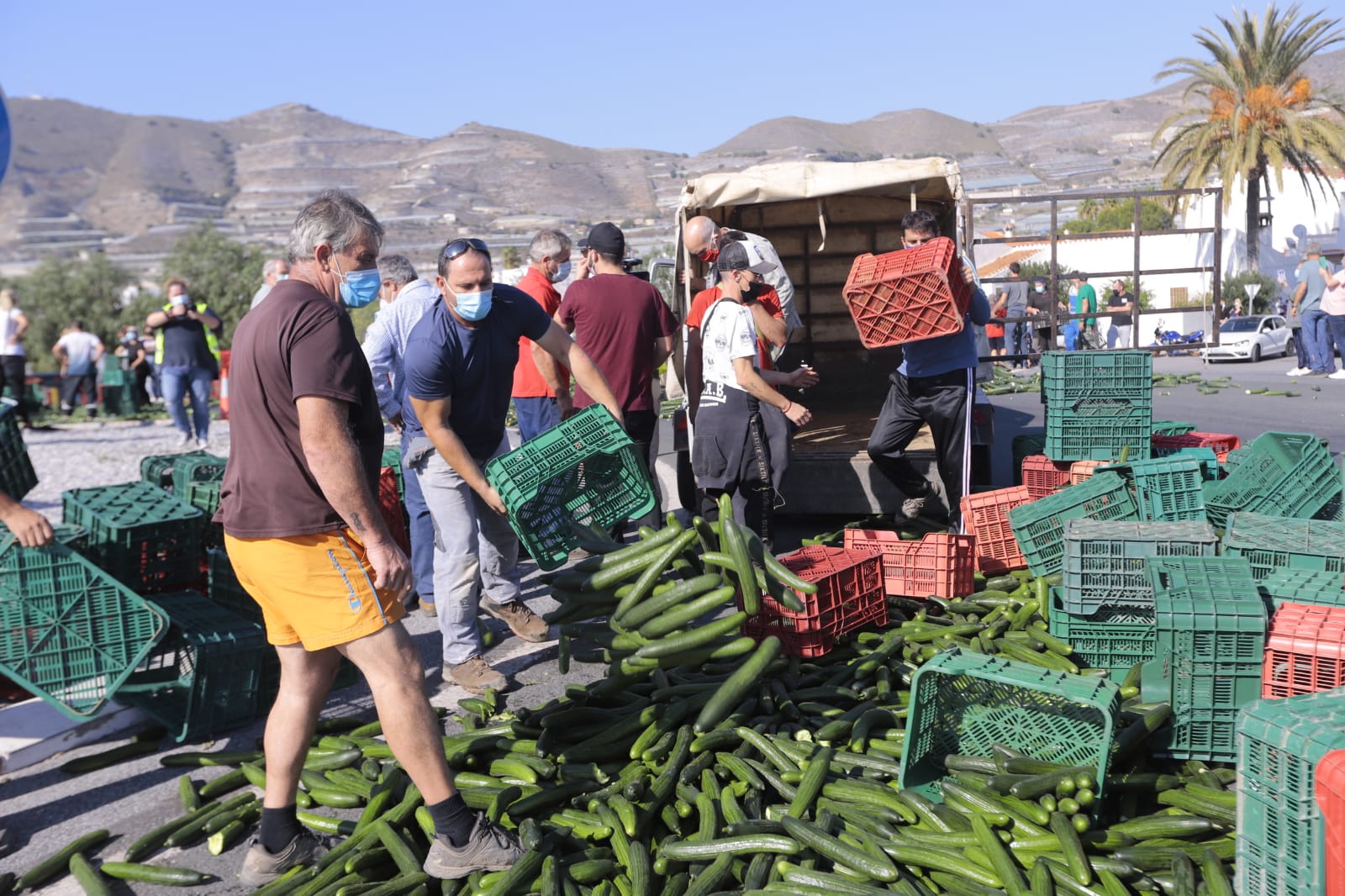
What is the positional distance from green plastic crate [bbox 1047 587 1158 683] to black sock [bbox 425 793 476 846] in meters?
3.17

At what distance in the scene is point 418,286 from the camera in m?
7.56

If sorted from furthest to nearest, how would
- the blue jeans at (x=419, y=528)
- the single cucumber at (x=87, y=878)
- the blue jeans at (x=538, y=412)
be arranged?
the blue jeans at (x=538, y=412), the blue jeans at (x=419, y=528), the single cucumber at (x=87, y=878)

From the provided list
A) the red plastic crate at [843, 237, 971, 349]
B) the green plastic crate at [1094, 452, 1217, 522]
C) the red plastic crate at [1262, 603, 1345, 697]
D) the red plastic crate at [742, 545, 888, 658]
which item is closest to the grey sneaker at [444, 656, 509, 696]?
the red plastic crate at [742, 545, 888, 658]

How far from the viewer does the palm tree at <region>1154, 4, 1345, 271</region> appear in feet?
119

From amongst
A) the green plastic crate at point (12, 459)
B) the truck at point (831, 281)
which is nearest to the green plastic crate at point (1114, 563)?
the truck at point (831, 281)

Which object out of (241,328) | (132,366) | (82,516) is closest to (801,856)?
(241,328)

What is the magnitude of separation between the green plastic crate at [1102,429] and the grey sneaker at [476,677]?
4453 millimetres

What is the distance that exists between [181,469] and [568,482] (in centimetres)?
398

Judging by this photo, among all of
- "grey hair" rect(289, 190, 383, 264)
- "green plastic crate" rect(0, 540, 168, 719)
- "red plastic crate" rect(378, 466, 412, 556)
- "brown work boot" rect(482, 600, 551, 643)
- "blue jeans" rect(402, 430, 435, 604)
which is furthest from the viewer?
"red plastic crate" rect(378, 466, 412, 556)

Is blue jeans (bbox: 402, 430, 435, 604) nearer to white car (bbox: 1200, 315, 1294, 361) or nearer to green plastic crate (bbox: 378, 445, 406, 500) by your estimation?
green plastic crate (bbox: 378, 445, 406, 500)

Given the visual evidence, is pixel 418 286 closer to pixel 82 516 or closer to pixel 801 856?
pixel 82 516

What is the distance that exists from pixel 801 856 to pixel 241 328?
2810 millimetres

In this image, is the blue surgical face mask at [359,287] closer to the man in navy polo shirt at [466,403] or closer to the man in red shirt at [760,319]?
the man in navy polo shirt at [466,403]

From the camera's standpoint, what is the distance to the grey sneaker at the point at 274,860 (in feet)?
14.0
